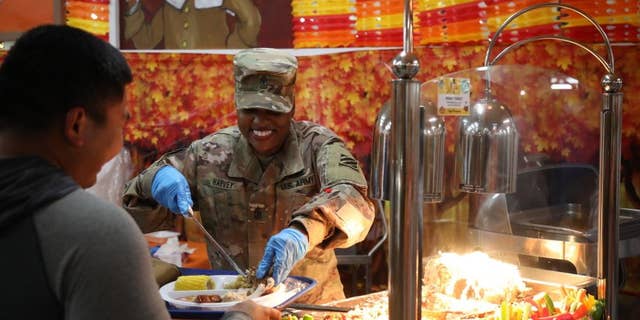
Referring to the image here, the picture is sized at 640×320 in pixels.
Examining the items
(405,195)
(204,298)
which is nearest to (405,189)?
(405,195)

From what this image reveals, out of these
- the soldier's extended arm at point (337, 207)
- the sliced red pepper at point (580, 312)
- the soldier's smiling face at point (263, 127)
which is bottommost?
the sliced red pepper at point (580, 312)

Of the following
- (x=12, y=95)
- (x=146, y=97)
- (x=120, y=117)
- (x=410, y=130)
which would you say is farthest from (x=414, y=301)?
(x=146, y=97)

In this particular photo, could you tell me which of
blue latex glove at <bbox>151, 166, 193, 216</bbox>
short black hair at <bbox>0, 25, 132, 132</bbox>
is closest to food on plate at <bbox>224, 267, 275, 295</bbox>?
blue latex glove at <bbox>151, 166, 193, 216</bbox>

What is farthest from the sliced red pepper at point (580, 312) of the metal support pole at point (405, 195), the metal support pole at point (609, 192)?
the metal support pole at point (405, 195)

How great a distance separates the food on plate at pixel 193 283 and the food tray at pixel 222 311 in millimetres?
111

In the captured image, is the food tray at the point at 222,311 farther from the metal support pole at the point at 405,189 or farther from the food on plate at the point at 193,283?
the metal support pole at the point at 405,189

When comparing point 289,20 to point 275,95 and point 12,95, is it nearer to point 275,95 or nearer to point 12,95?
point 275,95

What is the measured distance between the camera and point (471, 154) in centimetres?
225

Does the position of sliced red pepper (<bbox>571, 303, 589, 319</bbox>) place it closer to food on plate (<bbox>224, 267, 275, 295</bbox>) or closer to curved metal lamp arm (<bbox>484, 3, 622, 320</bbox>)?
curved metal lamp arm (<bbox>484, 3, 622, 320</bbox>)

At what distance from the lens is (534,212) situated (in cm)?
303

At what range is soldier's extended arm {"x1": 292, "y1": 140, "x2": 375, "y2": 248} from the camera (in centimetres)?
244

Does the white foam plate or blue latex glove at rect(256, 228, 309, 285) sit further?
blue latex glove at rect(256, 228, 309, 285)

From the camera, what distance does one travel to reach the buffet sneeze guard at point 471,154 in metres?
1.46

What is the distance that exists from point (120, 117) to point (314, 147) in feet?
5.73
